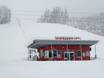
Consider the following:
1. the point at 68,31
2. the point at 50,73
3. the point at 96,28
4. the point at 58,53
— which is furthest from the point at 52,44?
the point at 96,28

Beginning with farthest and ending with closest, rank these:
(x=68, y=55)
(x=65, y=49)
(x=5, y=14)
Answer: (x=5, y=14)
(x=65, y=49)
(x=68, y=55)

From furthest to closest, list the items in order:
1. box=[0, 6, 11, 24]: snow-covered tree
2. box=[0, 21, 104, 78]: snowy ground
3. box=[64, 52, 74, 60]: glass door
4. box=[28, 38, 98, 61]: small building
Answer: box=[0, 6, 11, 24]: snow-covered tree → box=[64, 52, 74, 60]: glass door → box=[28, 38, 98, 61]: small building → box=[0, 21, 104, 78]: snowy ground

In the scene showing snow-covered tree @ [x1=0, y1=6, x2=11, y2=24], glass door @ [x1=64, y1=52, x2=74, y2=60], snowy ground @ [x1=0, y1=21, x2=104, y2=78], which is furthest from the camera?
snow-covered tree @ [x1=0, y1=6, x2=11, y2=24]

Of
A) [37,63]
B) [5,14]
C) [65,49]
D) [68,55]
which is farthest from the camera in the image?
[5,14]

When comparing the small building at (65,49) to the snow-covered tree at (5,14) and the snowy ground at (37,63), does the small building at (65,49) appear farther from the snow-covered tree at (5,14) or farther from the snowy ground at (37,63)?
the snow-covered tree at (5,14)

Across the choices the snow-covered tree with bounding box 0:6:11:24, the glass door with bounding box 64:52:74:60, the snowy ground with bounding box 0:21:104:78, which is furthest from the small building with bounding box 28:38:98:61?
the snow-covered tree with bounding box 0:6:11:24

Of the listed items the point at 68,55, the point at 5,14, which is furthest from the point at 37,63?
the point at 5,14

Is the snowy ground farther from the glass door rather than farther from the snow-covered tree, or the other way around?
the snow-covered tree

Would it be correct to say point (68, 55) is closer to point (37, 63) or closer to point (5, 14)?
point (37, 63)

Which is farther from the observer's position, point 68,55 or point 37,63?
point 68,55

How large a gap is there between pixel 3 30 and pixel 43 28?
12.0 metres

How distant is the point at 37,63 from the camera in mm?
32875

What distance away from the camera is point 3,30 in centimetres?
10356

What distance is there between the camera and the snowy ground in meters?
23.5
